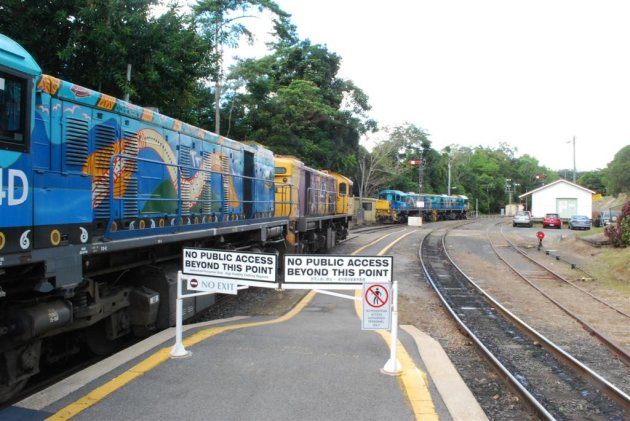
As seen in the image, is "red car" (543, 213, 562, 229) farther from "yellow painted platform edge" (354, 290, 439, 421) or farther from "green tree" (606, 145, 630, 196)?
"yellow painted platform edge" (354, 290, 439, 421)

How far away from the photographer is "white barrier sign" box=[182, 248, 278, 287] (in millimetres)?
5484

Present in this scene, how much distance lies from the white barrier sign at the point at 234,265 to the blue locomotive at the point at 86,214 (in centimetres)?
91

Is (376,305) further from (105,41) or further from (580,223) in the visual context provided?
(580,223)

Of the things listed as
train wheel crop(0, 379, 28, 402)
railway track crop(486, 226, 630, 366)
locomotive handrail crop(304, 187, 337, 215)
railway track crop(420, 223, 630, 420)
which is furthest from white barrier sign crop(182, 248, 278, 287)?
locomotive handrail crop(304, 187, 337, 215)

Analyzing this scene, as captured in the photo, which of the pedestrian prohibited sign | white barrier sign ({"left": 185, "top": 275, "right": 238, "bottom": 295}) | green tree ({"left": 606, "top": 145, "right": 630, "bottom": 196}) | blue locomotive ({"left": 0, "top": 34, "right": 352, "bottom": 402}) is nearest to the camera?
blue locomotive ({"left": 0, "top": 34, "right": 352, "bottom": 402})

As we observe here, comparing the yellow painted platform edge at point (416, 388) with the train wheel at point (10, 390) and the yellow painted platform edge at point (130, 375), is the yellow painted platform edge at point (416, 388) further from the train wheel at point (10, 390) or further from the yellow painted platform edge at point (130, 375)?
the train wheel at point (10, 390)

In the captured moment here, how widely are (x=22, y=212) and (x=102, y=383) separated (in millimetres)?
1741

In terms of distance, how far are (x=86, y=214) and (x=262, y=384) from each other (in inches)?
95.9

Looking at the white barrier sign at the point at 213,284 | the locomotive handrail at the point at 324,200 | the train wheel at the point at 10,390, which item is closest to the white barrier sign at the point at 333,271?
the white barrier sign at the point at 213,284

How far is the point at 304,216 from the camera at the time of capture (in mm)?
17750

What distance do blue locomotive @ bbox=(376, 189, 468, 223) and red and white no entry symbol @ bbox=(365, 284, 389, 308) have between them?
45.3 m

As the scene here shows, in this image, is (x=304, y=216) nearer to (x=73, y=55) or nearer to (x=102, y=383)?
(x=73, y=55)

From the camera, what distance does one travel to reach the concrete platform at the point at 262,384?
426 cm

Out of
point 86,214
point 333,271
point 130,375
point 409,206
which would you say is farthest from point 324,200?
point 409,206
